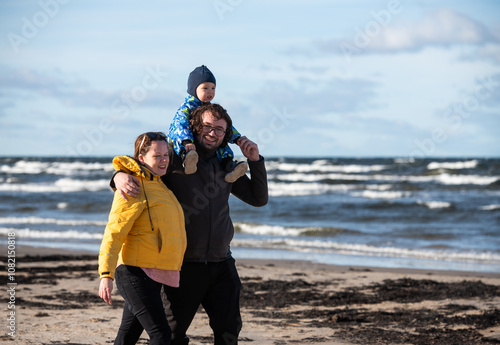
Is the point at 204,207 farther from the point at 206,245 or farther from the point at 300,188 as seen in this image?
the point at 300,188

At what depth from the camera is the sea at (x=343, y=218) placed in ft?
41.3

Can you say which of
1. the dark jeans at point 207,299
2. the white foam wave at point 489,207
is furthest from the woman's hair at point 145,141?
the white foam wave at point 489,207

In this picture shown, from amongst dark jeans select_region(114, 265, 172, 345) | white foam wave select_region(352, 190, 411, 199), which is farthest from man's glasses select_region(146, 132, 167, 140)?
white foam wave select_region(352, 190, 411, 199)

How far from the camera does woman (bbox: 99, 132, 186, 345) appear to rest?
3.28 meters

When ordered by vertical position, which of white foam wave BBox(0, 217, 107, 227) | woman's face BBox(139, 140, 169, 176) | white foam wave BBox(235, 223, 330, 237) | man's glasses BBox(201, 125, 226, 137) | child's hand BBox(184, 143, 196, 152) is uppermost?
man's glasses BBox(201, 125, 226, 137)

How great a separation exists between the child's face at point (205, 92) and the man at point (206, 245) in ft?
0.93

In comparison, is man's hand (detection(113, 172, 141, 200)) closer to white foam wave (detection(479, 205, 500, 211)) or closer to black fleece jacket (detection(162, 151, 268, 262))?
black fleece jacket (detection(162, 151, 268, 262))

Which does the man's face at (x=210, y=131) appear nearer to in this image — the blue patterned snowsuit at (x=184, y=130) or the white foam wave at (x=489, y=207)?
the blue patterned snowsuit at (x=184, y=130)

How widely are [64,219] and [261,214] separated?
6.22 m

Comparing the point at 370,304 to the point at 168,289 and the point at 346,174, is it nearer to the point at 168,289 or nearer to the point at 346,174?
the point at 168,289

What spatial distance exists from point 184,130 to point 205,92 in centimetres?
36

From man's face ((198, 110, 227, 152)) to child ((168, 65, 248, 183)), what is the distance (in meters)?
0.08

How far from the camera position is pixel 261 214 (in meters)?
20.7

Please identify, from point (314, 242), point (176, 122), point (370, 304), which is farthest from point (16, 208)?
point (176, 122)
